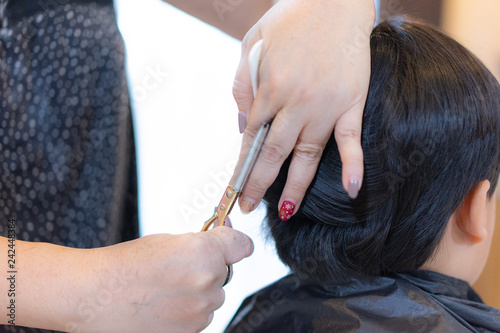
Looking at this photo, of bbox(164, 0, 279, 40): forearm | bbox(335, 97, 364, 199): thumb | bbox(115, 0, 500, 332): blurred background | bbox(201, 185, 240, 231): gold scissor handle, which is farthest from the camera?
bbox(115, 0, 500, 332): blurred background

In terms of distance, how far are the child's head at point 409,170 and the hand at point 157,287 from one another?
0.96ft

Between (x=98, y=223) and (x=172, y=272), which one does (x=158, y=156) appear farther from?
(x=172, y=272)

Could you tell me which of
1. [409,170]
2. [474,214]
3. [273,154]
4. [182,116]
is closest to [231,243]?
[273,154]

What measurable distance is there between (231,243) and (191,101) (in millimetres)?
1499

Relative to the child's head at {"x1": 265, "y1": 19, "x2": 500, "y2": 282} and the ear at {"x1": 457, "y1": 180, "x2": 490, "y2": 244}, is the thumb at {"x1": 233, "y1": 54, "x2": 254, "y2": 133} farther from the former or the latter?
the ear at {"x1": 457, "y1": 180, "x2": 490, "y2": 244}

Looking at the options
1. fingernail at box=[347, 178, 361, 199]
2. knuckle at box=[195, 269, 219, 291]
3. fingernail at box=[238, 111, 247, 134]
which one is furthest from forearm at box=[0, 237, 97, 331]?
fingernail at box=[347, 178, 361, 199]

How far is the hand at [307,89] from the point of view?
868 millimetres

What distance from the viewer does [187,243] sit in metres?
0.86

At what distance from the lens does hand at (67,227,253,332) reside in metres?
0.86

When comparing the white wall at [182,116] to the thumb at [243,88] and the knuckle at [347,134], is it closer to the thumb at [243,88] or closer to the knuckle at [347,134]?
the thumb at [243,88]

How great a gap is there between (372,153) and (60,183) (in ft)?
3.59

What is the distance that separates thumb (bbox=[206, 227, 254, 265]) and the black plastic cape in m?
Result: 0.36

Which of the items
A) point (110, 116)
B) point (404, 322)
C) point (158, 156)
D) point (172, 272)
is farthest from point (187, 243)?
point (158, 156)

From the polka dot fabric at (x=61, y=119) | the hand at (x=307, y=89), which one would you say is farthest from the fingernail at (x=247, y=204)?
the polka dot fabric at (x=61, y=119)
